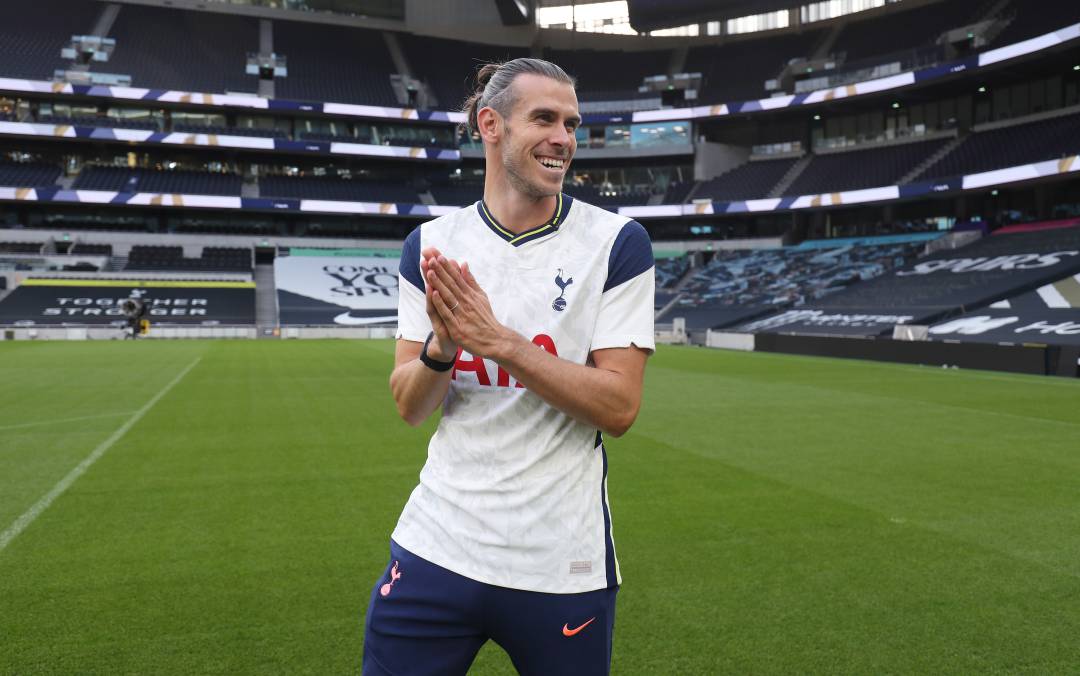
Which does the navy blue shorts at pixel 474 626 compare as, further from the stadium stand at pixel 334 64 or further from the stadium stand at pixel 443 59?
the stadium stand at pixel 443 59

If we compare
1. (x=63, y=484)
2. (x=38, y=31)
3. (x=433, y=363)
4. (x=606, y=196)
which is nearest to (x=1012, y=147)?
(x=606, y=196)

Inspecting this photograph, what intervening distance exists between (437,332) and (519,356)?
203 millimetres

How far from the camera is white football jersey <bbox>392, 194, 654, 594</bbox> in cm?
196

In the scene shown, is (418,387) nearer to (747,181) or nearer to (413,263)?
(413,263)

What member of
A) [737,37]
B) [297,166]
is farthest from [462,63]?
[737,37]

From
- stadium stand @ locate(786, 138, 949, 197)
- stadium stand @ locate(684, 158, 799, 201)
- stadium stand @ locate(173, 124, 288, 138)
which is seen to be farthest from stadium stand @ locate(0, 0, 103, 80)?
stadium stand @ locate(786, 138, 949, 197)

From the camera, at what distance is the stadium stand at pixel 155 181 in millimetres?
53500

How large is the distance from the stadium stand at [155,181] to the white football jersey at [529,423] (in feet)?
192

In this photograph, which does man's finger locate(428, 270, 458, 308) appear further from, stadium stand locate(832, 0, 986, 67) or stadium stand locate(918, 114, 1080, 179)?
stadium stand locate(832, 0, 986, 67)

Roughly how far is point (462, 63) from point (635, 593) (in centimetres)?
6411

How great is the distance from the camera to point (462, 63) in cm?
6412

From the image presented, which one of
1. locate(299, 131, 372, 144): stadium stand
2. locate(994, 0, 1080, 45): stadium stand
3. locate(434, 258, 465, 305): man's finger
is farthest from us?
locate(299, 131, 372, 144): stadium stand

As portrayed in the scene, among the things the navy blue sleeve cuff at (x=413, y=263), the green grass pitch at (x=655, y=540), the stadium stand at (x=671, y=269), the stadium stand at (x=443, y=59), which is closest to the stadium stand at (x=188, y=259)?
the stadium stand at (x=443, y=59)

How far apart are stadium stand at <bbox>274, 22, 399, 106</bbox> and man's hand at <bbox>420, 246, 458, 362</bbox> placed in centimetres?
6050
